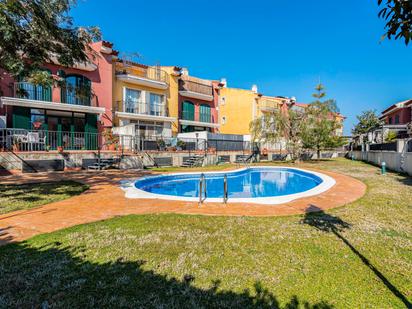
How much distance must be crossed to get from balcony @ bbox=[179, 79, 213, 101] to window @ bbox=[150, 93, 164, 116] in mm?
3253

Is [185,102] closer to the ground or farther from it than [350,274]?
farther from it

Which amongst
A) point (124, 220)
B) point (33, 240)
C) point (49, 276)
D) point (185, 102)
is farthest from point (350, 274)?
point (185, 102)

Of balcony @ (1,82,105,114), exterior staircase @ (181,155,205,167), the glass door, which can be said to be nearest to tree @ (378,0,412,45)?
balcony @ (1,82,105,114)

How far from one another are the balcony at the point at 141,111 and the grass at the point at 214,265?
1900cm

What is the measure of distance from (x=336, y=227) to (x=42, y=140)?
59.6 ft

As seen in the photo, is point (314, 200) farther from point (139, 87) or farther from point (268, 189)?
point (139, 87)

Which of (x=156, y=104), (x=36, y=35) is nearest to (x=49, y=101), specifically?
(x=156, y=104)

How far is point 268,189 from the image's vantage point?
44.2 feet

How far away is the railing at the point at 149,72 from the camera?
80.4ft

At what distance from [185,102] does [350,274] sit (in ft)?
91.1

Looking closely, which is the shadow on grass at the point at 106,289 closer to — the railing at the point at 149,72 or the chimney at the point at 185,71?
the railing at the point at 149,72

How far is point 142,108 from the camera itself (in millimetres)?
24781

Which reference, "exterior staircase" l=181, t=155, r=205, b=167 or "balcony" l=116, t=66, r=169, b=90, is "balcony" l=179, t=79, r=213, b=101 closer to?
"balcony" l=116, t=66, r=169, b=90

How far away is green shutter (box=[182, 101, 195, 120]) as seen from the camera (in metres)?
29.3
